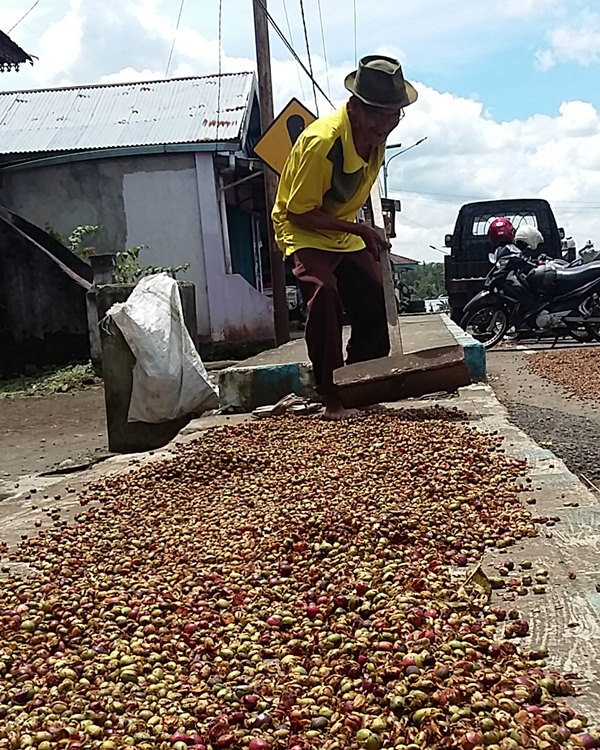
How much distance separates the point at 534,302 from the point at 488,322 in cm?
61

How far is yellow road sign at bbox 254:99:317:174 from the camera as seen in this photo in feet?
22.5

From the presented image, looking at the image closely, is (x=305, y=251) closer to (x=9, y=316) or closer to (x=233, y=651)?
(x=233, y=651)

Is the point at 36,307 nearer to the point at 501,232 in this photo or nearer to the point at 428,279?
the point at 501,232

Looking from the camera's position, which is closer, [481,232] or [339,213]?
[339,213]

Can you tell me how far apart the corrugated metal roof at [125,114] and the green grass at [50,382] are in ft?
12.0

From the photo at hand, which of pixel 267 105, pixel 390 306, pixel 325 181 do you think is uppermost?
pixel 267 105

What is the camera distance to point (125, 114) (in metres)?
13.6

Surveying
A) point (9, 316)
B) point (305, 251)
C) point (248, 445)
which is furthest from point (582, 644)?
point (9, 316)

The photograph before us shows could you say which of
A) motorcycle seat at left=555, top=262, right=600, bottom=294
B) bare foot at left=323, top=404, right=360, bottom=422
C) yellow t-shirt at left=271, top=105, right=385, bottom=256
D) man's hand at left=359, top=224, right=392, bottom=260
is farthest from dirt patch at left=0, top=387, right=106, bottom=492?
motorcycle seat at left=555, top=262, right=600, bottom=294

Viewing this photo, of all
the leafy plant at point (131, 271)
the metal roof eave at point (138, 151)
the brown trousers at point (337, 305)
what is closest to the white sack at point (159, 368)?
the brown trousers at point (337, 305)

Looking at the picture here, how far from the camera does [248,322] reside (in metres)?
13.0

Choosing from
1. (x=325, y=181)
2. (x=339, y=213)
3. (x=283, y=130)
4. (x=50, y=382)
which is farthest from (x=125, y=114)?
(x=325, y=181)

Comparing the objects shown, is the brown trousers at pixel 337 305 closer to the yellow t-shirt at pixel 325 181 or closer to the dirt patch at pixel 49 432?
the yellow t-shirt at pixel 325 181

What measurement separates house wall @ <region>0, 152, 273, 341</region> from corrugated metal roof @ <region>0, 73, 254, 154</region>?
1.08 feet
